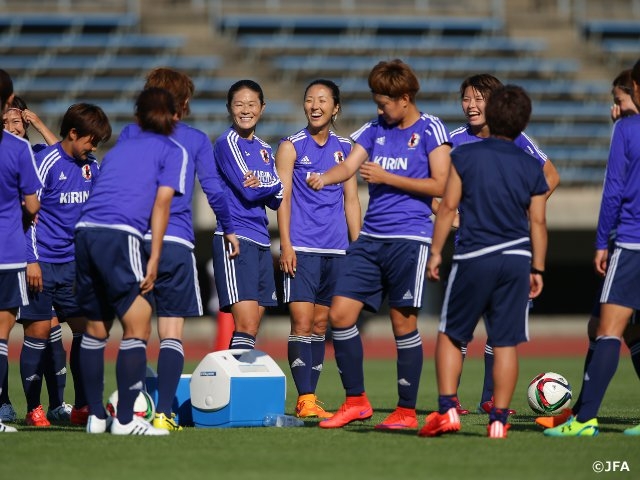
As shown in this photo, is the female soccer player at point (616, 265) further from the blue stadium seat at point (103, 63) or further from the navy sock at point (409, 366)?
the blue stadium seat at point (103, 63)

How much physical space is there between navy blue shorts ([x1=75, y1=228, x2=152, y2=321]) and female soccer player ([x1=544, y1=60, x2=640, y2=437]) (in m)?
2.78

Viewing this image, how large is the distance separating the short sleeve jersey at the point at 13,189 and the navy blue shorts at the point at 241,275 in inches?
63.3

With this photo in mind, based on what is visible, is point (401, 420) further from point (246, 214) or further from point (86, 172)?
point (86, 172)

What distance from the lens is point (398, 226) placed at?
25.2ft

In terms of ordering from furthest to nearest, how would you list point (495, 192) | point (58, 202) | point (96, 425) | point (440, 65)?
point (440, 65) < point (58, 202) < point (96, 425) < point (495, 192)

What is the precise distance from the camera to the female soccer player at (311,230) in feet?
29.9

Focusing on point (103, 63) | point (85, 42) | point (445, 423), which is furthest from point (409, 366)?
point (85, 42)

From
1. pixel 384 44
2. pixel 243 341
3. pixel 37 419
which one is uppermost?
pixel 384 44

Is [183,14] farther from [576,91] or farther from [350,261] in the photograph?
[350,261]

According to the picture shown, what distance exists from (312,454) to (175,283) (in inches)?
62.9

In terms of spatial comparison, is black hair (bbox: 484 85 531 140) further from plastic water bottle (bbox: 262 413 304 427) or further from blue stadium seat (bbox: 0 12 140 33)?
blue stadium seat (bbox: 0 12 140 33)

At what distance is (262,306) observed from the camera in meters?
8.98

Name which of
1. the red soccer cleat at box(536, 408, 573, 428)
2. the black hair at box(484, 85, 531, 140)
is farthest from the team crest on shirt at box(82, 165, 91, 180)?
the red soccer cleat at box(536, 408, 573, 428)

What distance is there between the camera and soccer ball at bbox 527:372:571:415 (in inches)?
351
